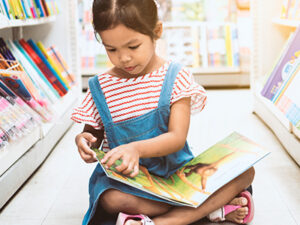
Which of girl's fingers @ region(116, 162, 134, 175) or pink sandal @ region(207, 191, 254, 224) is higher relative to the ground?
girl's fingers @ region(116, 162, 134, 175)

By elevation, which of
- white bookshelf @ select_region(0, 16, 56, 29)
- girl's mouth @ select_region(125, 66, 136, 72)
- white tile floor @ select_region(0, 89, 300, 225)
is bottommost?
white tile floor @ select_region(0, 89, 300, 225)

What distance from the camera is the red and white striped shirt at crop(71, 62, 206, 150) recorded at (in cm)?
139

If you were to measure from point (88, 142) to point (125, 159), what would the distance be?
7.8 inches

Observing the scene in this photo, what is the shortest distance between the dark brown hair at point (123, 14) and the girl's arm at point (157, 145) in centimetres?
25

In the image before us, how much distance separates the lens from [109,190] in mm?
1300

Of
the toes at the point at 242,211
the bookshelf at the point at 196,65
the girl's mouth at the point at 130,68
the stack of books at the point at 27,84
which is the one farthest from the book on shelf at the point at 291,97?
the bookshelf at the point at 196,65

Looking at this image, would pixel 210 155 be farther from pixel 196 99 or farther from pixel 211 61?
pixel 211 61

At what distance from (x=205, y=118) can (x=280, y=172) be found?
0.97m

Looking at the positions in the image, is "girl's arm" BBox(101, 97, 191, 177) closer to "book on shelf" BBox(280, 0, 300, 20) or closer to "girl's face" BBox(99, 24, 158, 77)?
"girl's face" BBox(99, 24, 158, 77)

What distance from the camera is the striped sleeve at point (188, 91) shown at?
4.49 ft

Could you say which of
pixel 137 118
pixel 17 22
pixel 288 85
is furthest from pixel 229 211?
pixel 17 22

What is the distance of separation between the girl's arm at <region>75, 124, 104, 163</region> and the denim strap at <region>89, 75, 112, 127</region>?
7cm

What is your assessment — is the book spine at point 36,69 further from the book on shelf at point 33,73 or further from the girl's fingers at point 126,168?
the girl's fingers at point 126,168

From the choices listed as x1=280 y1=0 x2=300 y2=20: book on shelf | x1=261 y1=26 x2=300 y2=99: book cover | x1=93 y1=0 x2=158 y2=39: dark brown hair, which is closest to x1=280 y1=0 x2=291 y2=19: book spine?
x1=280 y1=0 x2=300 y2=20: book on shelf
